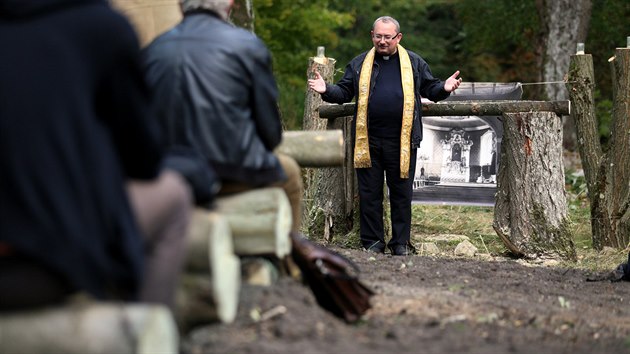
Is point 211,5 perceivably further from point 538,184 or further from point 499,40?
point 499,40

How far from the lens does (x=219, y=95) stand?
627cm

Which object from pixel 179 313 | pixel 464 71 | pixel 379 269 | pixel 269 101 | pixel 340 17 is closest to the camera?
pixel 179 313

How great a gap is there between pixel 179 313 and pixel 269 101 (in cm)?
169

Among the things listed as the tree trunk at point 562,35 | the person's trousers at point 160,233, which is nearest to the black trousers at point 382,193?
the person's trousers at point 160,233

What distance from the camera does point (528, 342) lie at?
19.9 ft

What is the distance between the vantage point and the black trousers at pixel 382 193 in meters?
11.3

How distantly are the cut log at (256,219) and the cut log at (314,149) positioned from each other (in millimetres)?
1131

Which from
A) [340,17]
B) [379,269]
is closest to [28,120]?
[379,269]

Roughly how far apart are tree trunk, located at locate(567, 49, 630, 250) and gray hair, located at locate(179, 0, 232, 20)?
5815mm

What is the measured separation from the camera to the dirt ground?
5512 mm

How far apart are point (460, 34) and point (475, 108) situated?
2725cm

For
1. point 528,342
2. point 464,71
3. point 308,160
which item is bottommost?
point 528,342

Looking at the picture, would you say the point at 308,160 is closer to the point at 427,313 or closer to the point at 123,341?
the point at 427,313

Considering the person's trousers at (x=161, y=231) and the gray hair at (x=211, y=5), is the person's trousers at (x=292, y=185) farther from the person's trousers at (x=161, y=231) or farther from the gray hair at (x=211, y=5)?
the person's trousers at (x=161, y=231)
